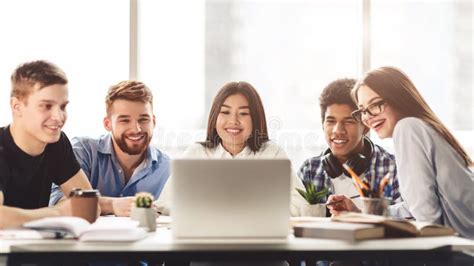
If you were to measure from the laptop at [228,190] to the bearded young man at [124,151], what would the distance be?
166cm

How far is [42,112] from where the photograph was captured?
275 cm

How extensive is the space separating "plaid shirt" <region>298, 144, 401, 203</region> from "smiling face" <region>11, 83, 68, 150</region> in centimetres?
131

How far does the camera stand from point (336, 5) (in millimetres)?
4902

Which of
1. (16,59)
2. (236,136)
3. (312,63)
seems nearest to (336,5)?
(312,63)

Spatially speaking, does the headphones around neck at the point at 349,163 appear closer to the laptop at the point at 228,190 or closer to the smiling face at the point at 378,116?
the smiling face at the point at 378,116

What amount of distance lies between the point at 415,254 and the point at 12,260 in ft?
3.41

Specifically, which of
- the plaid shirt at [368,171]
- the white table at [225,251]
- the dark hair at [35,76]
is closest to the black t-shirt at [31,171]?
the dark hair at [35,76]

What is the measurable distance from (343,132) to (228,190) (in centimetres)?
177

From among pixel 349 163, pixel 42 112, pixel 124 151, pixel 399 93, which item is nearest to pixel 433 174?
pixel 399 93

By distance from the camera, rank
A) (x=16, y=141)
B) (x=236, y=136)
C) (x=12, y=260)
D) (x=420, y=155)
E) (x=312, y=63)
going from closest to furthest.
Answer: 1. (x=12, y=260)
2. (x=420, y=155)
3. (x=16, y=141)
4. (x=236, y=136)
5. (x=312, y=63)

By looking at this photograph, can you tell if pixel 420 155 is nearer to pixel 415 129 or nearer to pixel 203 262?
pixel 415 129

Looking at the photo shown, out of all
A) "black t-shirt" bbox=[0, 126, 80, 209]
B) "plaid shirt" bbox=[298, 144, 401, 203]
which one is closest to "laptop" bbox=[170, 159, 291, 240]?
"black t-shirt" bbox=[0, 126, 80, 209]

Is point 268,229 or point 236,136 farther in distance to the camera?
point 236,136

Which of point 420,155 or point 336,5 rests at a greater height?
point 336,5
